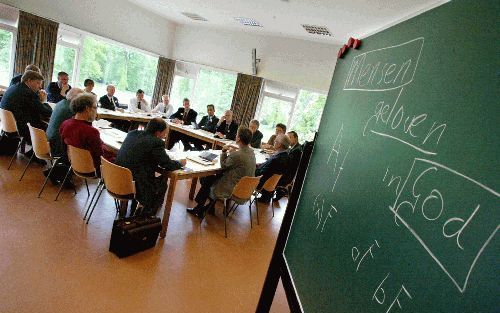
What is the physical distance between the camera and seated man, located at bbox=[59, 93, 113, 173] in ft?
10.5

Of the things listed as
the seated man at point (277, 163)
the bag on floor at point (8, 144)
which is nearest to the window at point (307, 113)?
the seated man at point (277, 163)

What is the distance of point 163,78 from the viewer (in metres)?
9.74

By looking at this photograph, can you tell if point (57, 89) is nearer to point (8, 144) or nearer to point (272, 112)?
point (8, 144)

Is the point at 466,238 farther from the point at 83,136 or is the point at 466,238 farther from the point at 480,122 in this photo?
the point at 83,136

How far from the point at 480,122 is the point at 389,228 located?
0.32 m

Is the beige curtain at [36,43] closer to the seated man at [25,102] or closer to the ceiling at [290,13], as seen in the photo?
the ceiling at [290,13]

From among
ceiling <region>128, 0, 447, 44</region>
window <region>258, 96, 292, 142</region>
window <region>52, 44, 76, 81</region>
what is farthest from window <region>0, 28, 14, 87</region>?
window <region>258, 96, 292, 142</region>

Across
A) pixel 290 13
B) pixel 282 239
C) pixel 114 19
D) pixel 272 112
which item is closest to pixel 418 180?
pixel 282 239

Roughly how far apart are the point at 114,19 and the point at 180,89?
281 centimetres

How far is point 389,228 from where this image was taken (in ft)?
2.52

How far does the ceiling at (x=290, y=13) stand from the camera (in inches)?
177

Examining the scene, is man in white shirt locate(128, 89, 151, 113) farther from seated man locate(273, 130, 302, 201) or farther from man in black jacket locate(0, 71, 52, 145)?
seated man locate(273, 130, 302, 201)

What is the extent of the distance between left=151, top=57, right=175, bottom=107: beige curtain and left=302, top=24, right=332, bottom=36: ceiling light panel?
493cm

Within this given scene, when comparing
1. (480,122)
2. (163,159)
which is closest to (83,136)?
(163,159)
